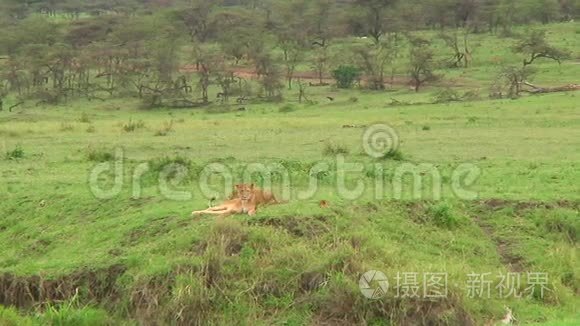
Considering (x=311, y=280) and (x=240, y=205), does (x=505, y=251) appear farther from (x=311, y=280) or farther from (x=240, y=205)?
(x=240, y=205)

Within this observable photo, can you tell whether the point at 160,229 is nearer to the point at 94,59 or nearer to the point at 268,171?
the point at 268,171

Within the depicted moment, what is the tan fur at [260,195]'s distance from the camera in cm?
1081

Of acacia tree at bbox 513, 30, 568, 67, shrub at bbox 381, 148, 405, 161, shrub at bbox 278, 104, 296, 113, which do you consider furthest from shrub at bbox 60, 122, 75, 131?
acacia tree at bbox 513, 30, 568, 67

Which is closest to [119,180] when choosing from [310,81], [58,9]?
[310,81]

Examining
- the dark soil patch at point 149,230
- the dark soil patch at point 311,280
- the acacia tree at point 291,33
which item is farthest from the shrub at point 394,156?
the acacia tree at point 291,33

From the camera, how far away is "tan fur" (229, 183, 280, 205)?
1081 centimetres

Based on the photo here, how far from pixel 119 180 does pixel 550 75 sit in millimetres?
21877

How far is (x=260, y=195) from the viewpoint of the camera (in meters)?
10.9

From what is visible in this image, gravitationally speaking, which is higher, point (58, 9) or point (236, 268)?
point (58, 9)

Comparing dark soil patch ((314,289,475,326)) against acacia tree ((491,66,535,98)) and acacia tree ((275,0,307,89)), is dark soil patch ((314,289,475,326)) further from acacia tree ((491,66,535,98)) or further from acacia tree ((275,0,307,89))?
acacia tree ((275,0,307,89))

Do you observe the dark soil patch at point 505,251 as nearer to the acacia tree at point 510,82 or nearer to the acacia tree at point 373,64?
the acacia tree at point 510,82

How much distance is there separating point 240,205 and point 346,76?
75.7 ft

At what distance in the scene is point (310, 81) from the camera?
1420 inches

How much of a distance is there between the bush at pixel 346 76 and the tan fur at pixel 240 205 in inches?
899
